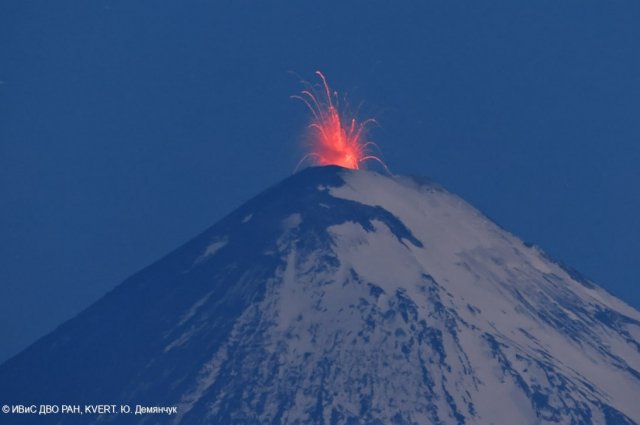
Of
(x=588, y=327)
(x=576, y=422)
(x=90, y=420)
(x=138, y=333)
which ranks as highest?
(x=588, y=327)

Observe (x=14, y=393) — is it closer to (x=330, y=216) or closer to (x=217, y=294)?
(x=217, y=294)

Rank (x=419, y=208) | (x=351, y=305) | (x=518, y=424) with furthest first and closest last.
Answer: (x=419, y=208)
(x=351, y=305)
(x=518, y=424)

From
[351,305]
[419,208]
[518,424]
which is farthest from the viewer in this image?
[419,208]

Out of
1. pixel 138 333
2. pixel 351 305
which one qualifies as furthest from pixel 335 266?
pixel 138 333

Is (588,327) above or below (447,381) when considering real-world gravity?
above

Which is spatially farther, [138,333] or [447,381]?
[138,333]

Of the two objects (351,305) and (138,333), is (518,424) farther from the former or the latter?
(138,333)

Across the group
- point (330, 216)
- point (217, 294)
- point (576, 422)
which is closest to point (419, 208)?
point (330, 216)
